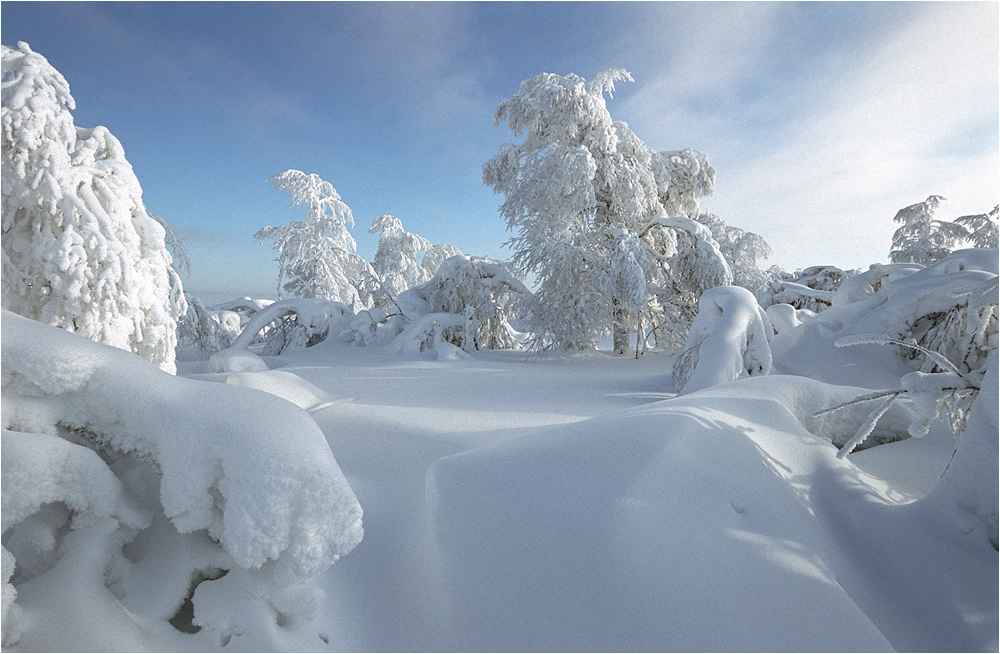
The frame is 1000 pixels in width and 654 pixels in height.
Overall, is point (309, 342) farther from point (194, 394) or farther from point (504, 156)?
point (194, 394)

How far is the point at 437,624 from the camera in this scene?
68.4 inches

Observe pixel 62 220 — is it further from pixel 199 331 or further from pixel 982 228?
pixel 982 228

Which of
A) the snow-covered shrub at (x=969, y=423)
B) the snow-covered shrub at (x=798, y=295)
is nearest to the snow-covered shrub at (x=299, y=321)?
the snow-covered shrub at (x=798, y=295)

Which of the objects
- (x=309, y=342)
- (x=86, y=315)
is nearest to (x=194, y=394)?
(x=86, y=315)

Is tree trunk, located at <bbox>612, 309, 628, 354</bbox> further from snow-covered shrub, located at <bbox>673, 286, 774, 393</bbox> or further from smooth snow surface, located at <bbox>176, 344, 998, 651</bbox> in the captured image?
smooth snow surface, located at <bbox>176, 344, 998, 651</bbox>

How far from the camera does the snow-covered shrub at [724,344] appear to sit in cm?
488

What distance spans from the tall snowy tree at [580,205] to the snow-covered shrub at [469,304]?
2.77 ft

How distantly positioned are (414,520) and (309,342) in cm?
954

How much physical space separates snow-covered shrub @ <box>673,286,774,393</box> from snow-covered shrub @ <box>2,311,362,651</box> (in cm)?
422

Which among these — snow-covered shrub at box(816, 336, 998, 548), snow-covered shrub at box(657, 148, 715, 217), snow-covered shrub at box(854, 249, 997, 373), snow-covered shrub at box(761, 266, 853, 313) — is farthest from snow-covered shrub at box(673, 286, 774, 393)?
snow-covered shrub at box(657, 148, 715, 217)

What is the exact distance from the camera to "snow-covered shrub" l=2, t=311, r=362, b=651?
1.38 metres

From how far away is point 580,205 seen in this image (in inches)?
382

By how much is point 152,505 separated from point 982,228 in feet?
72.0

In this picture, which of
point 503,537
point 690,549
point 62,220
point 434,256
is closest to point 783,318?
point 690,549
